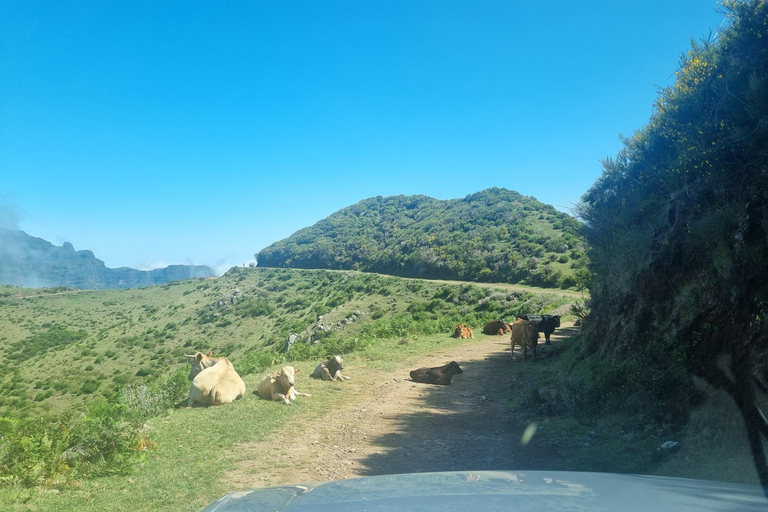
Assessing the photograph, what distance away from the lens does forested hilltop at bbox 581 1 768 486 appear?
5598 millimetres

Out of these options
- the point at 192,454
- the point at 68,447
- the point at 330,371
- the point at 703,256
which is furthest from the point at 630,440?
the point at 330,371

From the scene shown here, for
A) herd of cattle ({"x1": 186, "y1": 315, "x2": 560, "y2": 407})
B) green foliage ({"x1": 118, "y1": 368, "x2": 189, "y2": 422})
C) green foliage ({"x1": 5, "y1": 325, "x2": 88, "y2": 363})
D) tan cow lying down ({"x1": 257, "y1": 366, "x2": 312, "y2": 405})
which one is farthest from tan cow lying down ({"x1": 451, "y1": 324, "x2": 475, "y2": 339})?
green foliage ({"x1": 5, "y1": 325, "x2": 88, "y2": 363})

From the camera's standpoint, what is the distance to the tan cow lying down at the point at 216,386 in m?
9.27

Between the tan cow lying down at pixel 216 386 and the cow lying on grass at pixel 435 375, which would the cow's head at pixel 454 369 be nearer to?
the cow lying on grass at pixel 435 375

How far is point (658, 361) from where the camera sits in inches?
272

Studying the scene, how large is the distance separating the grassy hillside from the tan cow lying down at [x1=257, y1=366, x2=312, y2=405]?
4230 mm

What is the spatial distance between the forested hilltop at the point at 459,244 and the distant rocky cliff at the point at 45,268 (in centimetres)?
4339

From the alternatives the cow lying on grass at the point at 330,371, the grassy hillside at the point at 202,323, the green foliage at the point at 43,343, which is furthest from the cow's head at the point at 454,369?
the green foliage at the point at 43,343

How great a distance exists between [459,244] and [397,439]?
52816mm

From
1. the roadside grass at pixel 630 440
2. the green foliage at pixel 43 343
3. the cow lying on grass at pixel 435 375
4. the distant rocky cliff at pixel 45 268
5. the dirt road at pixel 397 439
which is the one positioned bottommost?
the green foliage at pixel 43 343

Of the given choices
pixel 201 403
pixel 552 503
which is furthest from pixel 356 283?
pixel 552 503

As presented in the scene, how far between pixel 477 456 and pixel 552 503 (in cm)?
452

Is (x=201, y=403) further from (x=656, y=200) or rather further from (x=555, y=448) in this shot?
(x=656, y=200)

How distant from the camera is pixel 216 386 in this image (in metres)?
9.37
